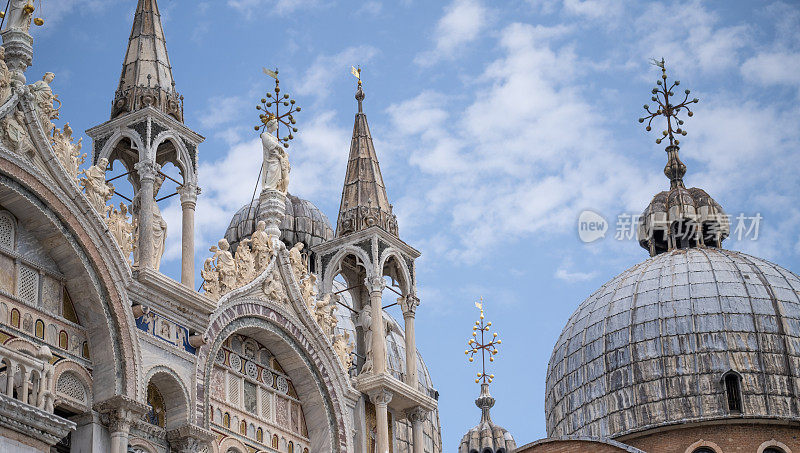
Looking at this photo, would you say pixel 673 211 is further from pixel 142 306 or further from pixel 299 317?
pixel 142 306

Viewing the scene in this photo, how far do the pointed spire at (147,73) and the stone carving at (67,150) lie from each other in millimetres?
2384

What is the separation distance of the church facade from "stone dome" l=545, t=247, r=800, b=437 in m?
18.6

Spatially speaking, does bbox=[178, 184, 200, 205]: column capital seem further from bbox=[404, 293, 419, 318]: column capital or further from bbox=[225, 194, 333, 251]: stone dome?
bbox=[225, 194, 333, 251]: stone dome

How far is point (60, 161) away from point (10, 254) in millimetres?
1858

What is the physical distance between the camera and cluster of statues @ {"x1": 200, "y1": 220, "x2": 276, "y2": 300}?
3097 centimetres

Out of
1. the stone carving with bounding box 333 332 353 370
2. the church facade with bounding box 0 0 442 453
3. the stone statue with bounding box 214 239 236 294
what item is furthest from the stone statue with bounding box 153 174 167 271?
the stone carving with bounding box 333 332 353 370

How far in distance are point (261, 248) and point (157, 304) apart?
4019 millimetres

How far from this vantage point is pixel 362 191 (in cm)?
3653

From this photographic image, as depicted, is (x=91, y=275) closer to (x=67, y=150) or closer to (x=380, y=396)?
(x=67, y=150)

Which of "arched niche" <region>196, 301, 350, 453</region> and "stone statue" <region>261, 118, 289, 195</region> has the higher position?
"stone statue" <region>261, 118, 289, 195</region>

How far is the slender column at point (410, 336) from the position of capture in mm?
35062

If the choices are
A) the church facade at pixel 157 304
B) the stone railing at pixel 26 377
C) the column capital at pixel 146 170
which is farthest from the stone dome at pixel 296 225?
the stone railing at pixel 26 377

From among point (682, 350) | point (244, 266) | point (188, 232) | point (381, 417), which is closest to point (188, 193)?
point (188, 232)

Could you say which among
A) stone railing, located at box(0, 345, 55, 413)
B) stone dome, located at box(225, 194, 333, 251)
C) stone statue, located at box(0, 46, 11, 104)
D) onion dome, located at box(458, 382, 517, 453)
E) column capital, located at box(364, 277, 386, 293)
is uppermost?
stone dome, located at box(225, 194, 333, 251)
